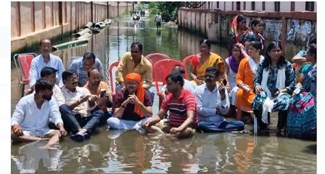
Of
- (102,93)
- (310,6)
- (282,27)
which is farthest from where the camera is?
(310,6)

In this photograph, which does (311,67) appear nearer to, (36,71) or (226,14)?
(36,71)

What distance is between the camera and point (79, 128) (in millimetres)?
7059

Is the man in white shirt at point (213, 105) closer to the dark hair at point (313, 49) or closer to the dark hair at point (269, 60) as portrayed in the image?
the dark hair at point (269, 60)

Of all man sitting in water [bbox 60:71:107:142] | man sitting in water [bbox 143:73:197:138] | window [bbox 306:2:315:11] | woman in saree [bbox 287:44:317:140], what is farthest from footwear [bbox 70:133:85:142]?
window [bbox 306:2:315:11]

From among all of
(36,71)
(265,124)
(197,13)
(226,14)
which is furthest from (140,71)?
(197,13)

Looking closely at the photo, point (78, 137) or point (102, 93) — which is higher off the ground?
point (102, 93)

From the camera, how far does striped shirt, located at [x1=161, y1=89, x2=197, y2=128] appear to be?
6.96m

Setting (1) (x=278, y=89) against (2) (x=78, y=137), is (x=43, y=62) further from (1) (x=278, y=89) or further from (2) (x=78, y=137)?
(1) (x=278, y=89)

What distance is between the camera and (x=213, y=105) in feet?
24.1

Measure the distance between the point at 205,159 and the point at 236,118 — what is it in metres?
2.40

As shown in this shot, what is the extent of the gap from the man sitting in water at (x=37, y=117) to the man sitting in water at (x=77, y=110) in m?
0.31

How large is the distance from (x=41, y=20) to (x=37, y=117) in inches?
771

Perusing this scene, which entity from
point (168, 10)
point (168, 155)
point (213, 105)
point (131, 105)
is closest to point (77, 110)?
point (131, 105)

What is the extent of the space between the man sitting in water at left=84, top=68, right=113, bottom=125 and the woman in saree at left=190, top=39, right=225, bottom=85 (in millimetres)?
1496
